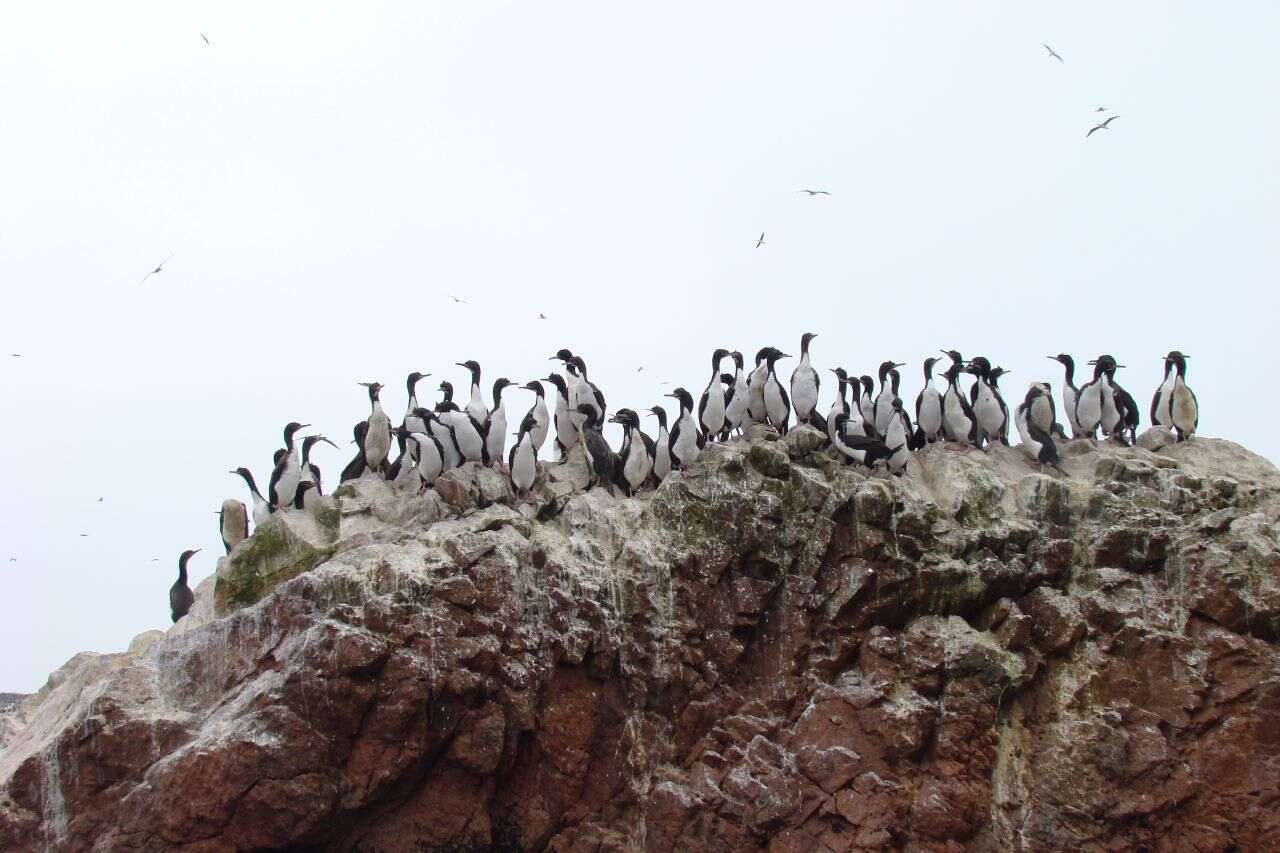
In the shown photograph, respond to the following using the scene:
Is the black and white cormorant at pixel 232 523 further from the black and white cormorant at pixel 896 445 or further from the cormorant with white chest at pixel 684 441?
the black and white cormorant at pixel 896 445

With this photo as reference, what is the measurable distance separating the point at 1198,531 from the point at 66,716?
46.3 ft

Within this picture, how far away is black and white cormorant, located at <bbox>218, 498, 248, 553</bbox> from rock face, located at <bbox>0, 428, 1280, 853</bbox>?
159 cm

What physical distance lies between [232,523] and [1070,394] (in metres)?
13.2

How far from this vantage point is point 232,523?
18.3 metres

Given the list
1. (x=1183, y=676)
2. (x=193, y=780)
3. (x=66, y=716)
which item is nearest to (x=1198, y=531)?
(x=1183, y=676)

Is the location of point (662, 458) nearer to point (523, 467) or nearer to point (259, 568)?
point (523, 467)

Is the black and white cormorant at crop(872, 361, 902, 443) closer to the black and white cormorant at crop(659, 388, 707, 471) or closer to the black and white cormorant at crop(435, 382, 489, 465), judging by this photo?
the black and white cormorant at crop(659, 388, 707, 471)

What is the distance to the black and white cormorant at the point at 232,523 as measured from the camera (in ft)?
59.6

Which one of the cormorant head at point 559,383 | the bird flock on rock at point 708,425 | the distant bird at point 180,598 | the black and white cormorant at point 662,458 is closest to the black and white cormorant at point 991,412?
the bird flock on rock at point 708,425

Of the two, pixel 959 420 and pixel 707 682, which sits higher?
pixel 959 420

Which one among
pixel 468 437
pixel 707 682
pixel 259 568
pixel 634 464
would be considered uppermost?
pixel 468 437

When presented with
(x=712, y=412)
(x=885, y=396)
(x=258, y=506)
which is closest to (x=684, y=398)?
(x=712, y=412)

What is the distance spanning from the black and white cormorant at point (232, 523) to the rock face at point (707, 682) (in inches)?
62.5

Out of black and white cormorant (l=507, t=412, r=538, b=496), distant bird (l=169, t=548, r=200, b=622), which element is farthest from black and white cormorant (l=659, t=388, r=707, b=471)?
distant bird (l=169, t=548, r=200, b=622)
